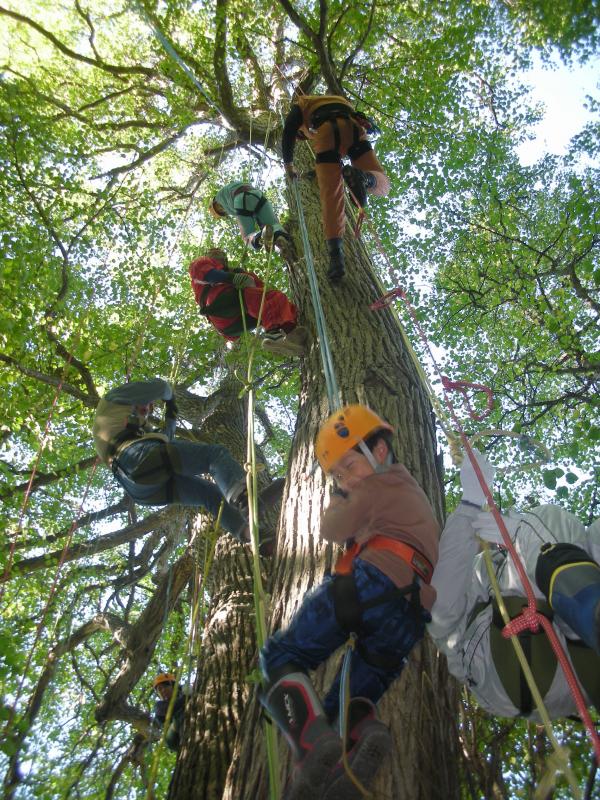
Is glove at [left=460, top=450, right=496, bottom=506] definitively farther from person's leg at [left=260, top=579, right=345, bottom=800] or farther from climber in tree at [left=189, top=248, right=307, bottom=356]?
climber in tree at [left=189, top=248, right=307, bottom=356]

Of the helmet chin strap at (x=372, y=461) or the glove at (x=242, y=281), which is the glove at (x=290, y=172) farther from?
the helmet chin strap at (x=372, y=461)

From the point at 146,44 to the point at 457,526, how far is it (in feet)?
32.6

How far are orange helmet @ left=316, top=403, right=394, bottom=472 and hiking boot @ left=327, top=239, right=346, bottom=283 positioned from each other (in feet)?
6.65

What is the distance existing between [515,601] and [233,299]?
3.40m

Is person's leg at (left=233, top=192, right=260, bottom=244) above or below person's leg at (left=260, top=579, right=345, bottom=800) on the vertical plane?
above

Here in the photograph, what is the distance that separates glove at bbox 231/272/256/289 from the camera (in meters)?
4.33

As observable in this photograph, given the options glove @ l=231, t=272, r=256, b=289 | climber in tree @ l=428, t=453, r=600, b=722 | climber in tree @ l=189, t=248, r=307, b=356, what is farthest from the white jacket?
glove @ l=231, t=272, r=256, b=289

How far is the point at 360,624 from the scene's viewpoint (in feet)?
5.97

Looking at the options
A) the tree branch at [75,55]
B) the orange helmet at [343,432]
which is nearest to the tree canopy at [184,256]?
→ the tree branch at [75,55]

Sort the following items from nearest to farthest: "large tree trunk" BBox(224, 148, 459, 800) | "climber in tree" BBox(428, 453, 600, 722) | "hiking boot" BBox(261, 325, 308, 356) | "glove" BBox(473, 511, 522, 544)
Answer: "climber in tree" BBox(428, 453, 600, 722), "glove" BBox(473, 511, 522, 544), "large tree trunk" BBox(224, 148, 459, 800), "hiking boot" BBox(261, 325, 308, 356)

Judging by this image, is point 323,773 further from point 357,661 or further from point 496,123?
point 496,123

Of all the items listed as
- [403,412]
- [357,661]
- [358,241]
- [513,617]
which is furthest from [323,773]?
[358,241]

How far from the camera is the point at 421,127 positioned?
8.41m

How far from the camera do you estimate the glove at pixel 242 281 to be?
4.33 metres
